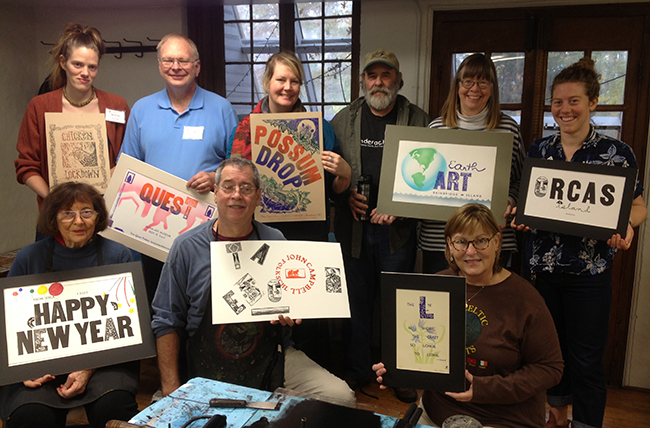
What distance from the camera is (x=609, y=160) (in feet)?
6.56

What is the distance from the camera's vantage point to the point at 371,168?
8.29 feet

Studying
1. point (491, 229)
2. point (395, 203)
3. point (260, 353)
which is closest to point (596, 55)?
point (395, 203)

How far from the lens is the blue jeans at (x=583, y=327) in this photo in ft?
6.84

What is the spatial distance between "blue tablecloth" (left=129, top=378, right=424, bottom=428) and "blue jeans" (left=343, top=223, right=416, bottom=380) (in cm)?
127

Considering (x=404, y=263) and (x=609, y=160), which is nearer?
(x=609, y=160)

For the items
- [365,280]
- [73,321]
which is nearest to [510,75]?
[365,280]

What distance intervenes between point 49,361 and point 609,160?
7.59ft

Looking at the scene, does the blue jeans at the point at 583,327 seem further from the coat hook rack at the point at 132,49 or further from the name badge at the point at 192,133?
the coat hook rack at the point at 132,49

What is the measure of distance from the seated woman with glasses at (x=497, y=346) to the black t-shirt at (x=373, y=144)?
37.4 inches

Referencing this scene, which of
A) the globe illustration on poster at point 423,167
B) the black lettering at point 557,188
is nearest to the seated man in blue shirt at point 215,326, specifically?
the globe illustration on poster at point 423,167

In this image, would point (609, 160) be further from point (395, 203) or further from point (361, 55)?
point (361, 55)

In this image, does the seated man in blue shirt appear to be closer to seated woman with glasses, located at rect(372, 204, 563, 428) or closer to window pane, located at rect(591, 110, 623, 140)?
seated woman with glasses, located at rect(372, 204, 563, 428)

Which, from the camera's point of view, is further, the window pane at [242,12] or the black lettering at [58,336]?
the window pane at [242,12]

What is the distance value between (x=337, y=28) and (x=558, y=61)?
4.83ft
